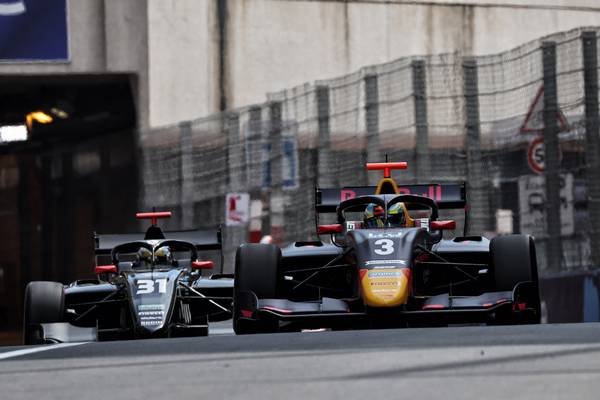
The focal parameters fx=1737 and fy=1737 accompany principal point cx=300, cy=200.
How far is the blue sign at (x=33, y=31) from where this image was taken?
82.3 ft

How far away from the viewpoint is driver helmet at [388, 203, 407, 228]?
475 inches

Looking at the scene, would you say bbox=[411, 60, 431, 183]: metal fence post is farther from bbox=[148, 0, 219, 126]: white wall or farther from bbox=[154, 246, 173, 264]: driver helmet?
bbox=[148, 0, 219, 126]: white wall

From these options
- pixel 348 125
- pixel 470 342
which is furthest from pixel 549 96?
pixel 470 342

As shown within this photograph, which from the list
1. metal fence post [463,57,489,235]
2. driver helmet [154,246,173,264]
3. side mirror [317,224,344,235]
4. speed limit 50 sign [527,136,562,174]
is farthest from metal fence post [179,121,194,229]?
side mirror [317,224,344,235]

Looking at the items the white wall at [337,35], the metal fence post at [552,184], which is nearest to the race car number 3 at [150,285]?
the metal fence post at [552,184]

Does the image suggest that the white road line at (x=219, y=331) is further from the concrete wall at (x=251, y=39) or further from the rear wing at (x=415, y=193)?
the concrete wall at (x=251, y=39)

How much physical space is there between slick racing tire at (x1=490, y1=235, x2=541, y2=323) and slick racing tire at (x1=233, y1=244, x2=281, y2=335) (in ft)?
4.82

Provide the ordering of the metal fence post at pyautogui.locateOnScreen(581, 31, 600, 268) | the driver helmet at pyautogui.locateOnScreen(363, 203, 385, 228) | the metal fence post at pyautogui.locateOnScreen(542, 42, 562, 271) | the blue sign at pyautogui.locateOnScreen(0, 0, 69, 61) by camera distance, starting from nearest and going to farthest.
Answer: the driver helmet at pyautogui.locateOnScreen(363, 203, 385, 228) → the metal fence post at pyautogui.locateOnScreen(581, 31, 600, 268) → the metal fence post at pyautogui.locateOnScreen(542, 42, 562, 271) → the blue sign at pyautogui.locateOnScreen(0, 0, 69, 61)

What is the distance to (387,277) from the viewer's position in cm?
1106

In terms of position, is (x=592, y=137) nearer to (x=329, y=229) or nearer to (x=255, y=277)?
(x=329, y=229)

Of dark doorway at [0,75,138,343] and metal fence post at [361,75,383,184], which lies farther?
dark doorway at [0,75,138,343]

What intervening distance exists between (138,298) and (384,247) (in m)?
2.58

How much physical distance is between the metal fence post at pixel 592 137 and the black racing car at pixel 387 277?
1923 mm

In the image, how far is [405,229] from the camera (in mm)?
11578
